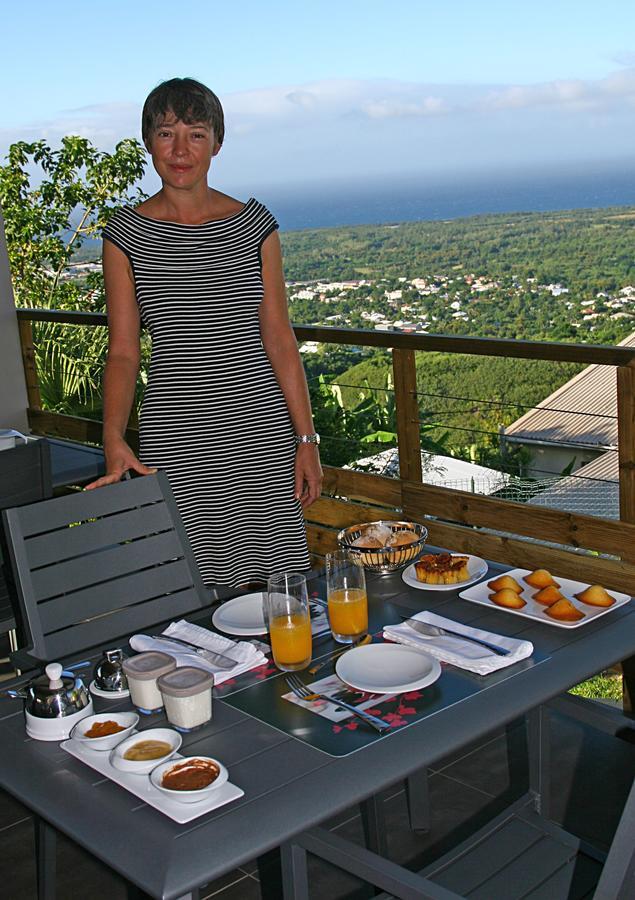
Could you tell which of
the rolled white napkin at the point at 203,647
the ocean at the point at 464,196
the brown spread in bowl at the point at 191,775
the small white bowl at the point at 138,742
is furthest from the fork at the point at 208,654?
the ocean at the point at 464,196

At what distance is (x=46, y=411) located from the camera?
5070mm

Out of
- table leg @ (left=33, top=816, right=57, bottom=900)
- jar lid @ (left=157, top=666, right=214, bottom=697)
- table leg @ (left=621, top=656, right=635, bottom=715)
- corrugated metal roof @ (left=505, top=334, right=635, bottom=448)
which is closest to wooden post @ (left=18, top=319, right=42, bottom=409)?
corrugated metal roof @ (left=505, top=334, right=635, bottom=448)

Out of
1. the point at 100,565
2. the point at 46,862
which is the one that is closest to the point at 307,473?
the point at 100,565

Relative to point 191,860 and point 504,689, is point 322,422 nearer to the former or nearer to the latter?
point 504,689

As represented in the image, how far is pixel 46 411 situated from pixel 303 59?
2320cm

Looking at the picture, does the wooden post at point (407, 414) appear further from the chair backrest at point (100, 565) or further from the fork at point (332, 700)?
the fork at point (332, 700)

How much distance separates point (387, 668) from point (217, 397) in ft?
3.25

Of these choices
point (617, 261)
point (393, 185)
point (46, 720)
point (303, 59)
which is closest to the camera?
point (46, 720)

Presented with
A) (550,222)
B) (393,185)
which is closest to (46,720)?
(550,222)

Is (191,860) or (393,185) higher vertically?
(393,185)

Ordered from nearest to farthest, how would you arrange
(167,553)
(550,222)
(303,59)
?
(167,553) < (550,222) < (303,59)

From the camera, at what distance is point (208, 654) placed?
1.69 meters

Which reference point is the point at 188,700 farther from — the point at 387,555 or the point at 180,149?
the point at 180,149

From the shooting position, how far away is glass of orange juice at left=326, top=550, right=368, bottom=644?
1698 mm
